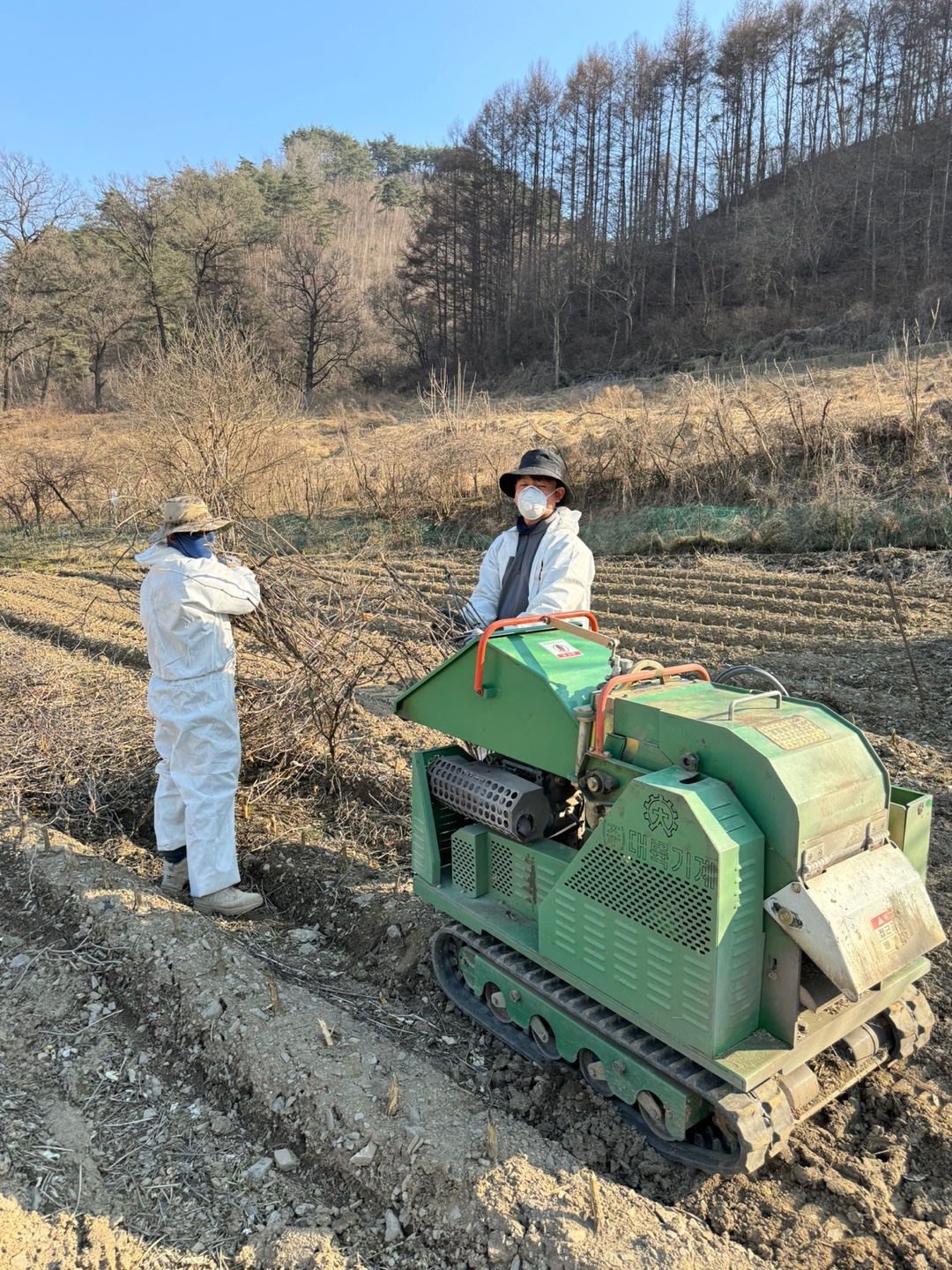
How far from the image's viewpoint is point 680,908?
239 centimetres

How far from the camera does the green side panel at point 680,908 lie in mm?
2305

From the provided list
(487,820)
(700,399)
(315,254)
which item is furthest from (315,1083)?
(315,254)

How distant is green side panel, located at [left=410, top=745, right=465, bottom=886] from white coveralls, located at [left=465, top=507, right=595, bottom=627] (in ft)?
2.49

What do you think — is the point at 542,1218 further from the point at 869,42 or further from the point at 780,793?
the point at 869,42

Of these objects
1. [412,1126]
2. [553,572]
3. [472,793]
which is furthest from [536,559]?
[412,1126]

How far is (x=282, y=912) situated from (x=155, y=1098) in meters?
1.37

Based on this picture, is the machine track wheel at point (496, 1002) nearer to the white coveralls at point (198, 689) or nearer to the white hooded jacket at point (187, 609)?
the white coveralls at point (198, 689)

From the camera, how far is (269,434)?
18.5 metres

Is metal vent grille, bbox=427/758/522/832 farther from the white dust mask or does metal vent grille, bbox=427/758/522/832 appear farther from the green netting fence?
the green netting fence

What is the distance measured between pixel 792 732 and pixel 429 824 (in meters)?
1.68

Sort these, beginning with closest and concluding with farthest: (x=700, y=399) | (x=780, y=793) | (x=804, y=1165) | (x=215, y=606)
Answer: (x=780, y=793) < (x=804, y=1165) < (x=215, y=606) < (x=700, y=399)

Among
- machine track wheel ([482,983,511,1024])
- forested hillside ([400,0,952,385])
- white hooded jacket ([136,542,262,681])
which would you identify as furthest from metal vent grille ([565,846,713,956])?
forested hillside ([400,0,952,385])

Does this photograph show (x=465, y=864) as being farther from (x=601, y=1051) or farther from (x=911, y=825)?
(x=911, y=825)

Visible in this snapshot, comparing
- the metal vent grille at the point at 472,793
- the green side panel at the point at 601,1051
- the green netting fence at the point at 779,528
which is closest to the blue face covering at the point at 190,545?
the metal vent grille at the point at 472,793
